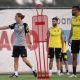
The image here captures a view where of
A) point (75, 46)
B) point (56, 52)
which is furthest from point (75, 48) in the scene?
point (56, 52)

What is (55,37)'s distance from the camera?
15328 mm

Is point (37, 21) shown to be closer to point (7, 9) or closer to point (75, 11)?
point (75, 11)

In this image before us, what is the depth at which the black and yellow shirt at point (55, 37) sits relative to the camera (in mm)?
15242

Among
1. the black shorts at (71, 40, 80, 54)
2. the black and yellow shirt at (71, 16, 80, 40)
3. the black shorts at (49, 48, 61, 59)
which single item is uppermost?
the black and yellow shirt at (71, 16, 80, 40)

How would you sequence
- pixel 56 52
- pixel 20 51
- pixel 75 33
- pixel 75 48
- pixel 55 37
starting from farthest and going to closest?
pixel 55 37 → pixel 56 52 → pixel 20 51 → pixel 75 33 → pixel 75 48

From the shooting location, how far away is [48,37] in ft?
50.1

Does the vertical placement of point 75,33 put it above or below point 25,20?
below

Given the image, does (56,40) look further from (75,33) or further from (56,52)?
(75,33)

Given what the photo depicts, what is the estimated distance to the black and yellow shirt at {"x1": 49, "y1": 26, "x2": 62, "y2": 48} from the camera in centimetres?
1524

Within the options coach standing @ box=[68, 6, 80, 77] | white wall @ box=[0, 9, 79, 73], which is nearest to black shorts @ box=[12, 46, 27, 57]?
coach standing @ box=[68, 6, 80, 77]

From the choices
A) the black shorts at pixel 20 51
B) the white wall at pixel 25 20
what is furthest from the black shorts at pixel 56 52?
the white wall at pixel 25 20

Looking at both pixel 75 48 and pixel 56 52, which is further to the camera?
pixel 56 52

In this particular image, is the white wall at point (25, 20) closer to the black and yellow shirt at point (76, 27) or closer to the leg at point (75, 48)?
the black and yellow shirt at point (76, 27)

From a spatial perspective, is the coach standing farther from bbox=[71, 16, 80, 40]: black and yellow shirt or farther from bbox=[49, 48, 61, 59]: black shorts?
bbox=[49, 48, 61, 59]: black shorts
